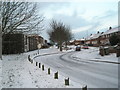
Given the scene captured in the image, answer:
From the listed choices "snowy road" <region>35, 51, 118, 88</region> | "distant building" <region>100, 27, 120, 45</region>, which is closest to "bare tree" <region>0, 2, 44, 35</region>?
"snowy road" <region>35, 51, 118, 88</region>

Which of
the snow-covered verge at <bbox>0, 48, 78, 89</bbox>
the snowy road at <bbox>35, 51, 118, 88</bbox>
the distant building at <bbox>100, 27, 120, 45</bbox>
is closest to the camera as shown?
the snow-covered verge at <bbox>0, 48, 78, 89</bbox>

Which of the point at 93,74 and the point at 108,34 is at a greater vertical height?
the point at 108,34

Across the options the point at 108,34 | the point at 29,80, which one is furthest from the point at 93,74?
the point at 108,34

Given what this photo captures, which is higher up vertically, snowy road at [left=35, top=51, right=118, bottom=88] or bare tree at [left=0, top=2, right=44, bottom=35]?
bare tree at [left=0, top=2, right=44, bottom=35]

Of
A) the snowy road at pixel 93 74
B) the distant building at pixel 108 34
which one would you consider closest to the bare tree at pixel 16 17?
the snowy road at pixel 93 74

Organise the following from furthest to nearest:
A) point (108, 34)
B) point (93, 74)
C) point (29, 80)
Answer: point (108, 34) < point (93, 74) < point (29, 80)

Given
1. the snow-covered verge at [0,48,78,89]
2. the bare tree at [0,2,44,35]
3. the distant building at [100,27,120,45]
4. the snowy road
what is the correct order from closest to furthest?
the snow-covered verge at [0,48,78,89]
the snowy road
the bare tree at [0,2,44,35]
the distant building at [100,27,120,45]

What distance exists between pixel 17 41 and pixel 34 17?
16.7 meters

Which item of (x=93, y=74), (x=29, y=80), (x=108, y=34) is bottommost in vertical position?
(x=93, y=74)

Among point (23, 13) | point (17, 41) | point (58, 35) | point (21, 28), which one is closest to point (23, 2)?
point (23, 13)

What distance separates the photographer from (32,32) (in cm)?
2008

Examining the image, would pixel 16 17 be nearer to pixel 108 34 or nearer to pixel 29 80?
pixel 29 80

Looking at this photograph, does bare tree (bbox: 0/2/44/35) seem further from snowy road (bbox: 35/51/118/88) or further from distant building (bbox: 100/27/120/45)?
distant building (bbox: 100/27/120/45)

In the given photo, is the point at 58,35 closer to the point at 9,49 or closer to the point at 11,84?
the point at 9,49
